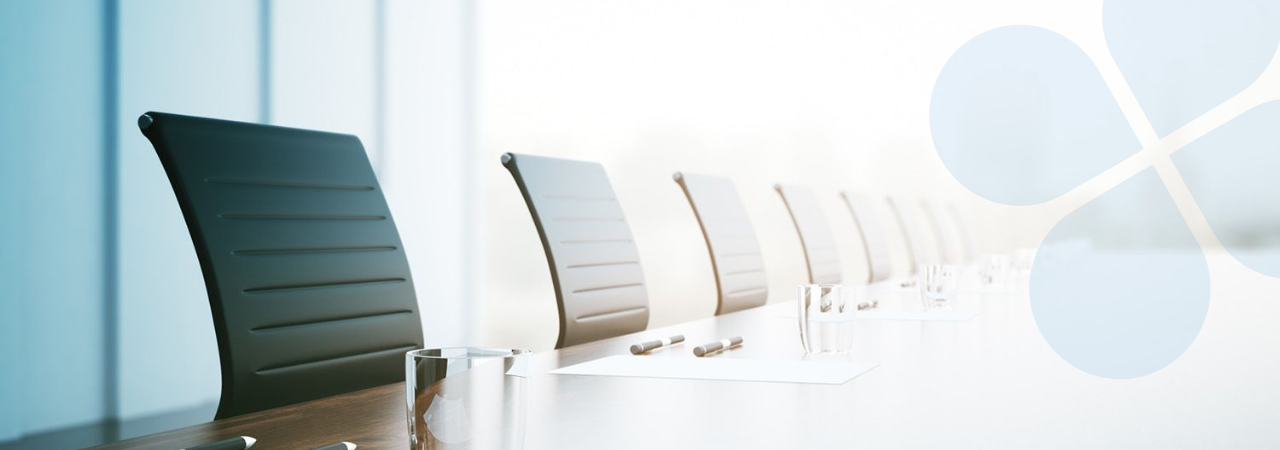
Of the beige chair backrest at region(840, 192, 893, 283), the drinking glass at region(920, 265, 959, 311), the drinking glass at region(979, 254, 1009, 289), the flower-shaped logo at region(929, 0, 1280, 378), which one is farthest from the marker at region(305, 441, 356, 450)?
the beige chair backrest at region(840, 192, 893, 283)

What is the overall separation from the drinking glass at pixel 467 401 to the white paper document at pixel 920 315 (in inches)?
55.6

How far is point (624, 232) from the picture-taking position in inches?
103

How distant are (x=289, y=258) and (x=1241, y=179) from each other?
7.16 metres

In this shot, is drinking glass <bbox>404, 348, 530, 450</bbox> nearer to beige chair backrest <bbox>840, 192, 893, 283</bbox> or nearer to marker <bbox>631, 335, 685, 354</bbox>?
marker <bbox>631, 335, 685, 354</bbox>

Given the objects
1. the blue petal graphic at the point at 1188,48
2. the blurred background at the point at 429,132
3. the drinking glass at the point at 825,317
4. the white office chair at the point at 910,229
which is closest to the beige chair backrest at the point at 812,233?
the white office chair at the point at 910,229

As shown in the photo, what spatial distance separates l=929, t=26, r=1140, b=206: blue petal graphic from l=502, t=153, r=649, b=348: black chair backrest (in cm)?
695

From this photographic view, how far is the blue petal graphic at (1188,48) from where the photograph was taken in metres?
6.81

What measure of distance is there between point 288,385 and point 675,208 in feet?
15.4

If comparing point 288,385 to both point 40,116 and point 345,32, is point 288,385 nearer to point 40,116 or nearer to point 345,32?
point 40,116

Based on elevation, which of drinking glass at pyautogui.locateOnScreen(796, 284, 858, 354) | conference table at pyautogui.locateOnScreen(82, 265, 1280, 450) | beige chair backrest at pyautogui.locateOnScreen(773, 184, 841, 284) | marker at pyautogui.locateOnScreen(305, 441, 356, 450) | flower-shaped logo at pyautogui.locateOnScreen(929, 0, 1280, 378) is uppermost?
flower-shaped logo at pyautogui.locateOnScreen(929, 0, 1280, 378)

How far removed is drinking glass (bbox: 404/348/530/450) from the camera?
0.62m

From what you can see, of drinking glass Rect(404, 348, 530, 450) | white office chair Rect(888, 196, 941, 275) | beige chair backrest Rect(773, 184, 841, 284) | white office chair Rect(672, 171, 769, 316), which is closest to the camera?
drinking glass Rect(404, 348, 530, 450)

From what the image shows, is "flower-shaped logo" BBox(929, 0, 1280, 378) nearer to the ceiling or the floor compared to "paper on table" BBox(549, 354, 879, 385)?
nearer to the ceiling

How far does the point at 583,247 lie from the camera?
7.79 ft
